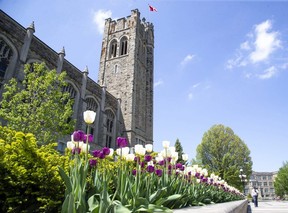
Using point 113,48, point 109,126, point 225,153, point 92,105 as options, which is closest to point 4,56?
point 92,105

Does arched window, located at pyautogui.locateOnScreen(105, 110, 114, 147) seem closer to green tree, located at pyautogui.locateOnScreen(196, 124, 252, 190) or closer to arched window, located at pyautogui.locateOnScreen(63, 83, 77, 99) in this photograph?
arched window, located at pyautogui.locateOnScreen(63, 83, 77, 99)

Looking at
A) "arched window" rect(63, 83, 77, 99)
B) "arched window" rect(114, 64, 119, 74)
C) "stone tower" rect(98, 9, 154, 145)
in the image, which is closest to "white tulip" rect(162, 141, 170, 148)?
"arched window" rect(63, 83, 77, 99)

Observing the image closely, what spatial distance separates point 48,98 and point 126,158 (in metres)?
11.2

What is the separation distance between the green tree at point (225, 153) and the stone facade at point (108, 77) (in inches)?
352

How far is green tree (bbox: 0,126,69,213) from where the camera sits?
2689 mm

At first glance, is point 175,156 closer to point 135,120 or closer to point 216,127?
point 135,120

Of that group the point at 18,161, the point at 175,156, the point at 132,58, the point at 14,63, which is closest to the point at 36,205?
the point at 18,161

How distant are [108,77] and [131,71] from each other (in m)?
4.36

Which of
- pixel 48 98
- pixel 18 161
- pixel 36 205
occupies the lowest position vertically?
pixel 36 205

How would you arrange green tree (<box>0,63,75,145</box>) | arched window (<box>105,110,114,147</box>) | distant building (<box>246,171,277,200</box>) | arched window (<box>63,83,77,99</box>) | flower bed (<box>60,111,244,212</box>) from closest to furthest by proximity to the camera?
flower bed (<box>60,111,244,212</box>) < green tree (<box>0,63,75,145</box>) < arched window (<box>63,83,77,99</box>) < arched window (<box>105,110,114,147</box>) < distant building (<box>246,171,277,200</box>)

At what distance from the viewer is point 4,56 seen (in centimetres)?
1505

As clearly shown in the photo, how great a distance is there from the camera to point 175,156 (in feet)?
12.3

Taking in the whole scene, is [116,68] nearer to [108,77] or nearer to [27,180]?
[108,77]

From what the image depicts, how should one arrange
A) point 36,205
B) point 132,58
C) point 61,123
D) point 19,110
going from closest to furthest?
1. point 36,205
2. point 19,110
3. point 61,123
4. point 132,58
